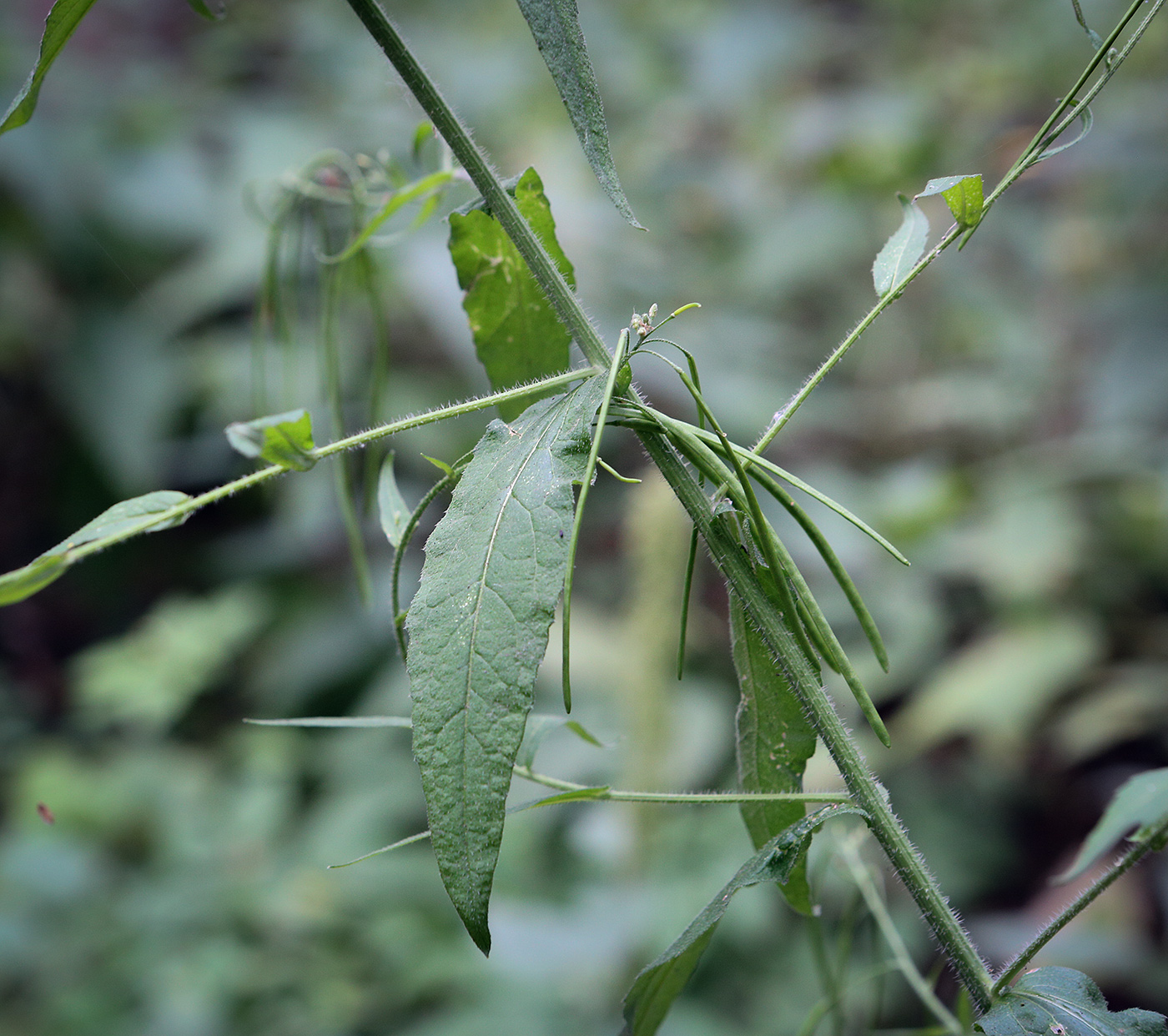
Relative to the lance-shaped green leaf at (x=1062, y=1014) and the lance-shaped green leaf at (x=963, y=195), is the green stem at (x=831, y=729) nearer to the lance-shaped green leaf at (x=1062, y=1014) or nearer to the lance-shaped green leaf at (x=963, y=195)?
the lance-shaped green leaf at (x=1062, y=1014)

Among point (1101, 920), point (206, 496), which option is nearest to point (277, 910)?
point (1101, 920)

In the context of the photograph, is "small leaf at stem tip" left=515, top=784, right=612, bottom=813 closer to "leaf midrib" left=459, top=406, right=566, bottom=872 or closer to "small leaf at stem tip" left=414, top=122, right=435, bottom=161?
"leaf midrib" left=459, top=406, right=566, bottom=872

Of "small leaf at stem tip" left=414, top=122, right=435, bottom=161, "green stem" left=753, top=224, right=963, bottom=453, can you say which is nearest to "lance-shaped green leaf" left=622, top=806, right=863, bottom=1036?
"green stem" left=753, top=224, right=963, bottom=453

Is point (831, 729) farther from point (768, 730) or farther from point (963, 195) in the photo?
point (963, 195)

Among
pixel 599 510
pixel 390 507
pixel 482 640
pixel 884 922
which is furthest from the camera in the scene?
pixel 599 510

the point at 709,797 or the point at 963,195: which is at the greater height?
the point at 963,195

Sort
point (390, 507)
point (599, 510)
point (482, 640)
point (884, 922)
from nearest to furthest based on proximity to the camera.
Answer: point (482, 640) → point (390, 507) → point (884, 922) → point (599, 510)

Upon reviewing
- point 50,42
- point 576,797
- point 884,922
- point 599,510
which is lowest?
point 599,510

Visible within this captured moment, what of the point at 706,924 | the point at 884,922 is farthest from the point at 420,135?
the point at 884,922
